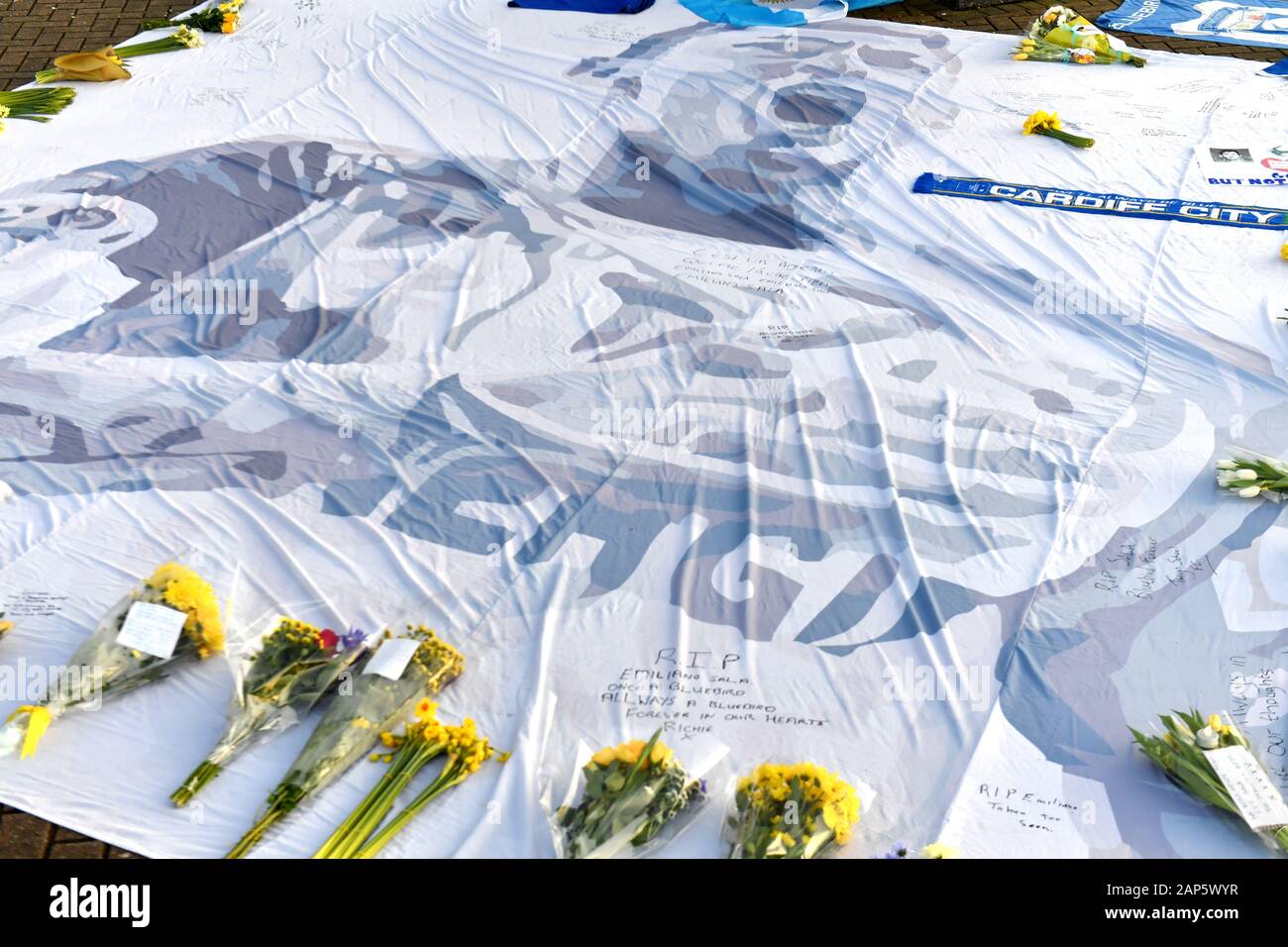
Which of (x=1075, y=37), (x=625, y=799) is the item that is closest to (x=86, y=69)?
(x=1075, y=37)

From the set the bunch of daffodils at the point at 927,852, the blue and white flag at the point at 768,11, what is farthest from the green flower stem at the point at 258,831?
the blue and white flag at the point at 768,11

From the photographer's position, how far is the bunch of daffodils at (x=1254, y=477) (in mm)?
3920

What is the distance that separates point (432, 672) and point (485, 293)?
2.17m

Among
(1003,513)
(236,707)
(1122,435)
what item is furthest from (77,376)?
(1122,435)

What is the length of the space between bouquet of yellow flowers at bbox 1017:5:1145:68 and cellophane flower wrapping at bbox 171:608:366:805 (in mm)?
5408

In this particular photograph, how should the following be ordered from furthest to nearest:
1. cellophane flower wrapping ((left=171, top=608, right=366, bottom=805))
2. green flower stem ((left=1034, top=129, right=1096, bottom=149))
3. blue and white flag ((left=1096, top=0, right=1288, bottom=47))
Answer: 1. blue and white flag ((left=1096, top=0, right=1288, bottom=47))
2. green flower stem ((left=1034, top=129, right=1096, bottom=149))
3. cellophane flower wrapping ((left=171, top=608, right=366, bottom=805))

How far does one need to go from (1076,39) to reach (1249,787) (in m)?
5.17

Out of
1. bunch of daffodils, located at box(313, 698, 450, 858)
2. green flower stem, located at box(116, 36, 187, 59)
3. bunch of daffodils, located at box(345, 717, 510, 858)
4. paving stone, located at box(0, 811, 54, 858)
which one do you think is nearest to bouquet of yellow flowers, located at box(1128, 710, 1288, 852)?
bunch of daffodils, located at box(345, 717, 510, 858)

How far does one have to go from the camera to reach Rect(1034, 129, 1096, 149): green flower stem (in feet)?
19.2

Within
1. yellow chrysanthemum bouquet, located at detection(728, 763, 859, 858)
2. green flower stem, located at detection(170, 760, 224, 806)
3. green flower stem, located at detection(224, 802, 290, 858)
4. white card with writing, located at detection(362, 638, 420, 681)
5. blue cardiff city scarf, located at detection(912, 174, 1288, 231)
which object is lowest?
green flower stem, located at detection(224, 802, 290, 858)

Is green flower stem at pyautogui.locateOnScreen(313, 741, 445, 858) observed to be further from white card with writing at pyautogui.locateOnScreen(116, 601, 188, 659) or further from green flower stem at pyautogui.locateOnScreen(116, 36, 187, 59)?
green flower stem at pyautogui.locateOnScreen(116, 36, 187, 59)

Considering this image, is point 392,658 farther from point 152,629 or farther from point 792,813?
Result: point 792,813

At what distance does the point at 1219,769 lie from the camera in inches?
116
